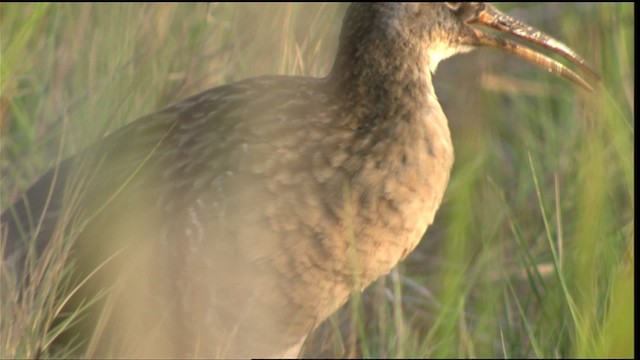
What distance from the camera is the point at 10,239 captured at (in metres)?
4.31

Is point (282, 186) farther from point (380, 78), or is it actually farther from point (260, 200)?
point (380, 78)

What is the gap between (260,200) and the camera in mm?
4180

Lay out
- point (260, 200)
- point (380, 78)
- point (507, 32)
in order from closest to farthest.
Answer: point (260, 200)
point (380, 78)
point (507, 32)

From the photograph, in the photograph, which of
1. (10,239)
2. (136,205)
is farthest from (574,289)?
(10,239)

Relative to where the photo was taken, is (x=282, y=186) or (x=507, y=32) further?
(x=507, y=32)

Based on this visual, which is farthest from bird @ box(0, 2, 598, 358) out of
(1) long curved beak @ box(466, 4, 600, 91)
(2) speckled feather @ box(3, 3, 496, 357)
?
(1) long curved beak @ box(466, 4, 600, 91)

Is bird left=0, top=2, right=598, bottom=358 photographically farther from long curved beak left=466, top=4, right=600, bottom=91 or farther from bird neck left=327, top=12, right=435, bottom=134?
long curved beak left=466, top=4, right=600, bottom=91

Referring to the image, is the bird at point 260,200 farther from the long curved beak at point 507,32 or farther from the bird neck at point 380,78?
the long curved beak at point 507,32

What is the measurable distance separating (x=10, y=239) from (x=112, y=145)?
1.21 feet

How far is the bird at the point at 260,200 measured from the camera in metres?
4.16

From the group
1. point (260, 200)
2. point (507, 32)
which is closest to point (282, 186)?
point (260, 200)

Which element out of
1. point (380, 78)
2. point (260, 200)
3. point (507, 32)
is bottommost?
point (260, 200)

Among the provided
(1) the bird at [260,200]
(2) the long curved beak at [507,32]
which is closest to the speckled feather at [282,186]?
(1) the bird at [260,200]

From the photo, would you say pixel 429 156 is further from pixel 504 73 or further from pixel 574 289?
pixel 504 73
